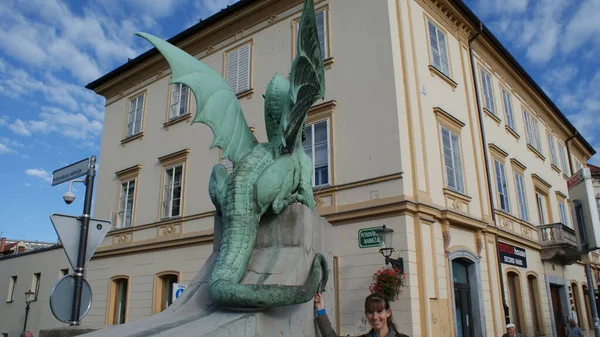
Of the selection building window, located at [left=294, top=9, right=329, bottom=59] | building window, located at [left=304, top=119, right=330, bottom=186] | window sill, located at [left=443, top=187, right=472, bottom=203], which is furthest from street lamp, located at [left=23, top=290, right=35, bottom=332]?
window sill, located at [left=443, top=187, right=472, bottom=203]

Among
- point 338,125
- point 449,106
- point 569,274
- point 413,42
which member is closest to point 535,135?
point 569,274

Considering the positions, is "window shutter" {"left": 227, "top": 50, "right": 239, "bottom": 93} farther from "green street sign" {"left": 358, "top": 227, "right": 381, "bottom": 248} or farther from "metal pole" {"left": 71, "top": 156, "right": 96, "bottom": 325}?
"metal pole" {"left": 71, "top": 156, "right": 96, "bottom": 325}

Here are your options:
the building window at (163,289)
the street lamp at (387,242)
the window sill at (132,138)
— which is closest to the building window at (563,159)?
the street lamp at (387,242)

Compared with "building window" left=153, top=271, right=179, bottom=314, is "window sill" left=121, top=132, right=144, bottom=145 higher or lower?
higher

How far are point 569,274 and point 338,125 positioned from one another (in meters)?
13.6

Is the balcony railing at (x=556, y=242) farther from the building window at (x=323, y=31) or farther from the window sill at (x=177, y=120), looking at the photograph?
the window sill at (x=177, y=120)

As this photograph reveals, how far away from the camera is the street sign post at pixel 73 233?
5.25m

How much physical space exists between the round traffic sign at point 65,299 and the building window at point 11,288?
22260 millimetres

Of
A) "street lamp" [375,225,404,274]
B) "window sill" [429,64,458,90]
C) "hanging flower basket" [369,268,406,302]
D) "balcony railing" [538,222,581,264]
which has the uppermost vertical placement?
"window sill" [429,64,458,90]

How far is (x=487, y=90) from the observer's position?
59.0 feet

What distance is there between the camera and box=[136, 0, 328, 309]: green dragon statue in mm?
3578

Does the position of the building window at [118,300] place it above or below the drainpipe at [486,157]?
below

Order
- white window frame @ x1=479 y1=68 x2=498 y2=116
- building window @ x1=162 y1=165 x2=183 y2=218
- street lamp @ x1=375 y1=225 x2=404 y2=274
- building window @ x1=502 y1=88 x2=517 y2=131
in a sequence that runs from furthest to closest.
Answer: building window @ x1=502 y1=88 x2=517 y2=131, white window frame @ x1=479 y1=68 x2=498 y2=116, building window @ x1=162 y1=165 x2=183 y2=218, street lamp @ x1=375 y1=225 x2=404 y2=274

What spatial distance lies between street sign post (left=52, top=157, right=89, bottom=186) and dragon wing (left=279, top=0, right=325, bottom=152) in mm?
3191
